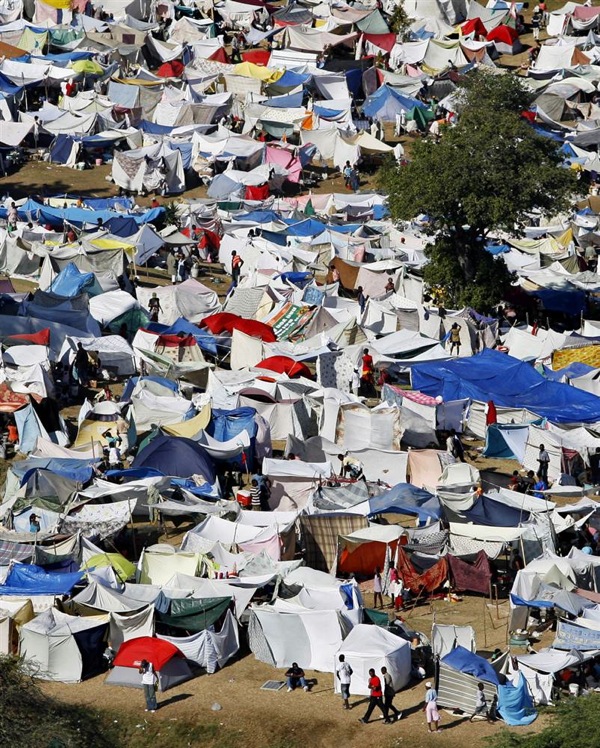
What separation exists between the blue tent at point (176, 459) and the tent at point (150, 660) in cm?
664

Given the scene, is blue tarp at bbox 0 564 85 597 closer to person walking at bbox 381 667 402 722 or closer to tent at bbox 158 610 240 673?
tent at bbox 158 610 240 673

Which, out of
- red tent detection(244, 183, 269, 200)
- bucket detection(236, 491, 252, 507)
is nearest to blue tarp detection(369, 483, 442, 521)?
bucket detection(236, 491, 252, 507)

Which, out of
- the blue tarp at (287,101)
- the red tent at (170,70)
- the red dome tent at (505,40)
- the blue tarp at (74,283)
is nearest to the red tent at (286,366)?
the blue tarp at (74,283)

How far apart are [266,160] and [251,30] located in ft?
69.3

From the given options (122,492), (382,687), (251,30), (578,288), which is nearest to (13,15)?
(251,30)

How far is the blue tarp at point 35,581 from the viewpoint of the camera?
28547 mm

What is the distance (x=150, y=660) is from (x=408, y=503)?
7.28m

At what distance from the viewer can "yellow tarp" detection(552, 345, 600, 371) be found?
40531mm

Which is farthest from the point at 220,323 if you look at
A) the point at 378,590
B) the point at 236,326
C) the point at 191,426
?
the point at 378,590

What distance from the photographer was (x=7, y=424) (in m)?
36.8

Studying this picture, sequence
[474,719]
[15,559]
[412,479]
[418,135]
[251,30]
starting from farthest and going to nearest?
[251,30], [418,135], [412,479], [15,559], [474,719]

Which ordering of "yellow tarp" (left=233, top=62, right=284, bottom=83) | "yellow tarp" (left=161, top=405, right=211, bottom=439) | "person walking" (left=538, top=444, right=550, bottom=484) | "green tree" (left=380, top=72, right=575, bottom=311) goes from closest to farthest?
"yellow tarp" (left=161, top=405, right=211, bottom=439)
"person walking" (left=538, top=444, right=550, bottom=484)
"green tree" (left=380, top=72, right=575, bottom=311)
"yellow tarp" (left=233, top=62, right=284, bottom=83)

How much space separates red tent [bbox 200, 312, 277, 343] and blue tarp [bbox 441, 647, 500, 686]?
16892mm

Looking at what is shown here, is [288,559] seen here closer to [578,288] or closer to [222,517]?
[222,517]
